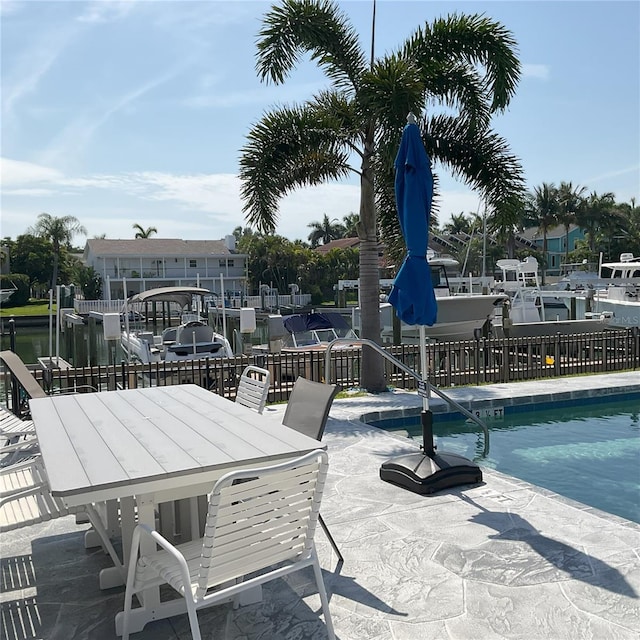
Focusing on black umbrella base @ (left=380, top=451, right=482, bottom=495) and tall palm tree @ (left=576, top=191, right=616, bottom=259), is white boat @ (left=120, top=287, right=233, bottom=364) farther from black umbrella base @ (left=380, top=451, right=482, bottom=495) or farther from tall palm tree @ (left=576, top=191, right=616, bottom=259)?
tall palm tree @ (left=576, top=191, right=616, bottom=259)

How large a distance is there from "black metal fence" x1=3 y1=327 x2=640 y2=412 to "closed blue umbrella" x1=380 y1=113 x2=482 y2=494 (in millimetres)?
4630

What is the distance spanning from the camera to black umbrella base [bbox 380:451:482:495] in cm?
521

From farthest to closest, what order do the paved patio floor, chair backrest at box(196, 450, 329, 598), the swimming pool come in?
the swimming pool < the paved patio floor < chair backrest at box(196, 450, 329, 598)

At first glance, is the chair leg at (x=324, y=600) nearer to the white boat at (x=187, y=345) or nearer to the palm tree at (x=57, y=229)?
the white boat at (x=187, y=345)

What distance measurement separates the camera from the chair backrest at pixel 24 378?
206 inches

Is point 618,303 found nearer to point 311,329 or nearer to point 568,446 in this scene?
point 311,329

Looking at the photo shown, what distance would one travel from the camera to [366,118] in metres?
10.1

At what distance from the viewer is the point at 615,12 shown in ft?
29.7

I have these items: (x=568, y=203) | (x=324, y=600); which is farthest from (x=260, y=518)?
(x=568, y=203)

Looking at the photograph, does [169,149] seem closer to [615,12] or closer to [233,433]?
[615,12]

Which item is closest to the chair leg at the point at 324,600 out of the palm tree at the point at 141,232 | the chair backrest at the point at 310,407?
the chair backrest at the point at 310,407

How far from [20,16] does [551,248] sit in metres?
67.1

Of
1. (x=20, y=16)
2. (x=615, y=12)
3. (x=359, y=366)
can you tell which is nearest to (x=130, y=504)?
(x=20, y=16)

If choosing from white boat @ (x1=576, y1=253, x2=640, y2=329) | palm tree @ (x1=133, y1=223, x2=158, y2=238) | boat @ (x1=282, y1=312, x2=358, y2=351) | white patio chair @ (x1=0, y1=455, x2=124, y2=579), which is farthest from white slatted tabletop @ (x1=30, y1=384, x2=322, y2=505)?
palm tree @ (x1=133, y1=223, x2=158, y2=238)
